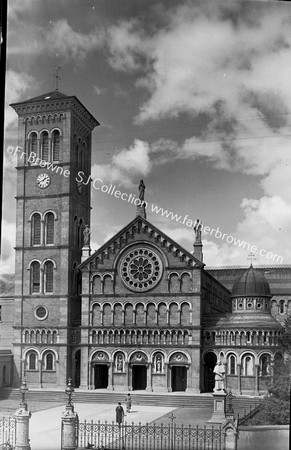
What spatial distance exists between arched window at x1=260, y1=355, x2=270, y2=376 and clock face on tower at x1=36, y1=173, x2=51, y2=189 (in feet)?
43.3

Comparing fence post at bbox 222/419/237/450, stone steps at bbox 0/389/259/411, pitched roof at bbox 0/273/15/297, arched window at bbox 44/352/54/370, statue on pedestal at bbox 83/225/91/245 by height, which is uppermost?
statue on pedestal at bbox 83/225/91/245

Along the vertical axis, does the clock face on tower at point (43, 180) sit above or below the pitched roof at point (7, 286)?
above

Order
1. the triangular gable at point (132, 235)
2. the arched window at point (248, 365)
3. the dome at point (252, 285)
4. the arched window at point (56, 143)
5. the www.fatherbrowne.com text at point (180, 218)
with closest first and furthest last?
the www.fatherbrowne.com text at point (180, 218) < the arched window at point (248, 365) < the arched window at point (56, 143) < the dome at point (252, 285) < the triangular gable at point (132, 235)

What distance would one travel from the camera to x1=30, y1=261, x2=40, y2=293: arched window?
110 ft

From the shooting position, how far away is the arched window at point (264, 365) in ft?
96.6

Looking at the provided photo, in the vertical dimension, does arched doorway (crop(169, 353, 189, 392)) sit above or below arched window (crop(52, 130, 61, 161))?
below

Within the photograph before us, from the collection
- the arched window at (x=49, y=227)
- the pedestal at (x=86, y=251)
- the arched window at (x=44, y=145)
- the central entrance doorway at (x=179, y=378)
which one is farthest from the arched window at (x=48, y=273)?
the central entrance doorway at (x=179, y=378)

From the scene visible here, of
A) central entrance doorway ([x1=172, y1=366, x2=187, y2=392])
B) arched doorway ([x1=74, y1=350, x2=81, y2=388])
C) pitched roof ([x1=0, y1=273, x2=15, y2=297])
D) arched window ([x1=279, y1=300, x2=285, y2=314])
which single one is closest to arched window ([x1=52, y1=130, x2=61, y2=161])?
pitched roof ([x1=0, y1=273, x2=15, y2=297])

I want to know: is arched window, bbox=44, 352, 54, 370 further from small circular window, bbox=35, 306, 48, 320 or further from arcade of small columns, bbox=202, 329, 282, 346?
arcade of small columns, bbox=202, 329, 282, 346

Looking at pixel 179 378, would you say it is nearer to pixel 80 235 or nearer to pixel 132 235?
pixel 132 235

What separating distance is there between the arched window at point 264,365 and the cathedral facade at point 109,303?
0.15 feet

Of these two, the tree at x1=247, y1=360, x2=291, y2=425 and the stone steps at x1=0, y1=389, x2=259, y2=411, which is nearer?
the tree at x1=247, y1=360, x2=291, y2=425

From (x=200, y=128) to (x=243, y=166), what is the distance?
1.59 meters

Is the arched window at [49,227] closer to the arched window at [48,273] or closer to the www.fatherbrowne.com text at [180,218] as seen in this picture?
the arched window at [48,273]
